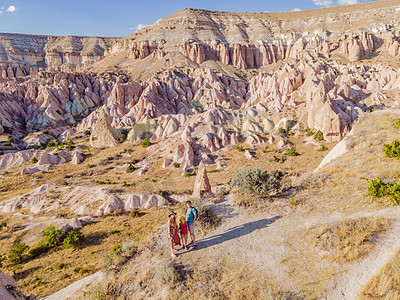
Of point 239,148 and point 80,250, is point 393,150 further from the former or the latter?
point 239,148

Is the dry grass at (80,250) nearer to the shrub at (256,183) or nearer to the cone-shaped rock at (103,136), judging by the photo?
the shrub at (256,183)

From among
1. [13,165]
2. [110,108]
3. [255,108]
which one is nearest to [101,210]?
[13,165]

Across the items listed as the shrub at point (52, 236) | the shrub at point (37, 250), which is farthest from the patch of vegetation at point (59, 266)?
the shrub at point (37, 250)

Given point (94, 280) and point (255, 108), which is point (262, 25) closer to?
point (255, 108)

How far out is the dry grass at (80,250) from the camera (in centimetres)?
1406

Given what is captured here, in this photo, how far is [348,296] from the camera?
6207 mm

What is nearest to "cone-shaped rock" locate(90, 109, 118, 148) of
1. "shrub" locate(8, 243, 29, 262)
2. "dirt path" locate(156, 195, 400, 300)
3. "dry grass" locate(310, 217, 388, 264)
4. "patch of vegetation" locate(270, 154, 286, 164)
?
"shrub" locate(8, 243, 29, 262)

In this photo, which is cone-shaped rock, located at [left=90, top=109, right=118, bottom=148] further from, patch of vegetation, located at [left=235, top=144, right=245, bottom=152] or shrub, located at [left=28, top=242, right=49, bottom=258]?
shrub, located at [left=28, top=242, right=49, bottom=258]

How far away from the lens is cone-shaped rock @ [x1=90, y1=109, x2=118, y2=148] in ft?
167

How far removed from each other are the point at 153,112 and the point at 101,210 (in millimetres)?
42972

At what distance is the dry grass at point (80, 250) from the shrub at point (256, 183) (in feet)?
19.3

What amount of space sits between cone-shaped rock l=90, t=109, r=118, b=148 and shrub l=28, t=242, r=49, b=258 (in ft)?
111

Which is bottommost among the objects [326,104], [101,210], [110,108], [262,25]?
[101,210]

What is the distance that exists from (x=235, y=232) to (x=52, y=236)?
1750 cm
